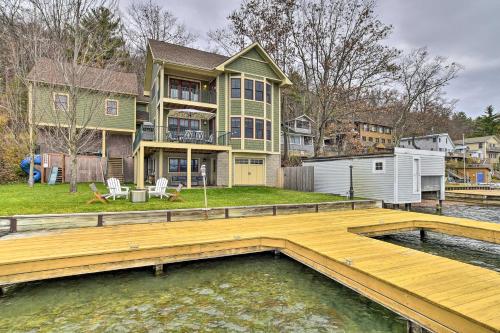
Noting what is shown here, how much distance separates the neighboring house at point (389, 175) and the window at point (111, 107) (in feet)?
56.7

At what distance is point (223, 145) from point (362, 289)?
46.7 ft

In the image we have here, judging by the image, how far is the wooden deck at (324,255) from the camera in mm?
3484

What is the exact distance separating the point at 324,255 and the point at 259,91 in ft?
52.4

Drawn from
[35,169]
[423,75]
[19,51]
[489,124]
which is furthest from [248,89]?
[489,124]

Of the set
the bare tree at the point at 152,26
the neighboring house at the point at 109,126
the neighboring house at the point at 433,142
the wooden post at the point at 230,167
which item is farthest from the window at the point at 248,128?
the neighboring house at the point at 433,142

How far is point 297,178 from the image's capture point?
19.1 m

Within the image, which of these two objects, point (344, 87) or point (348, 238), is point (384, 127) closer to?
point (344, 87)

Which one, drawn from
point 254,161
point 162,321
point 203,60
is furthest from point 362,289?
point 203,60

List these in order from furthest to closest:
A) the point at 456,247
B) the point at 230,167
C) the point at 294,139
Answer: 1. the point at 294,139
2. the point at 230,167
3. the point at 456,247

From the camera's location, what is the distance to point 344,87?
23844 mm

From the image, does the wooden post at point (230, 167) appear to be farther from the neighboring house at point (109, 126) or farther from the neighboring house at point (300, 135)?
the neighboring house at point (300, 135)

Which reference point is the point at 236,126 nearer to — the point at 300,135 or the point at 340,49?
the point at 340,49

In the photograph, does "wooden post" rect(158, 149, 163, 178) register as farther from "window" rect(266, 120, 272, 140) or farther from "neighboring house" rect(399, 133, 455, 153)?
"neighboring house" rect(399, 133, 455, 153)

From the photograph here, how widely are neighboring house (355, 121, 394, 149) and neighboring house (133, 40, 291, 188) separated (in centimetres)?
3848
